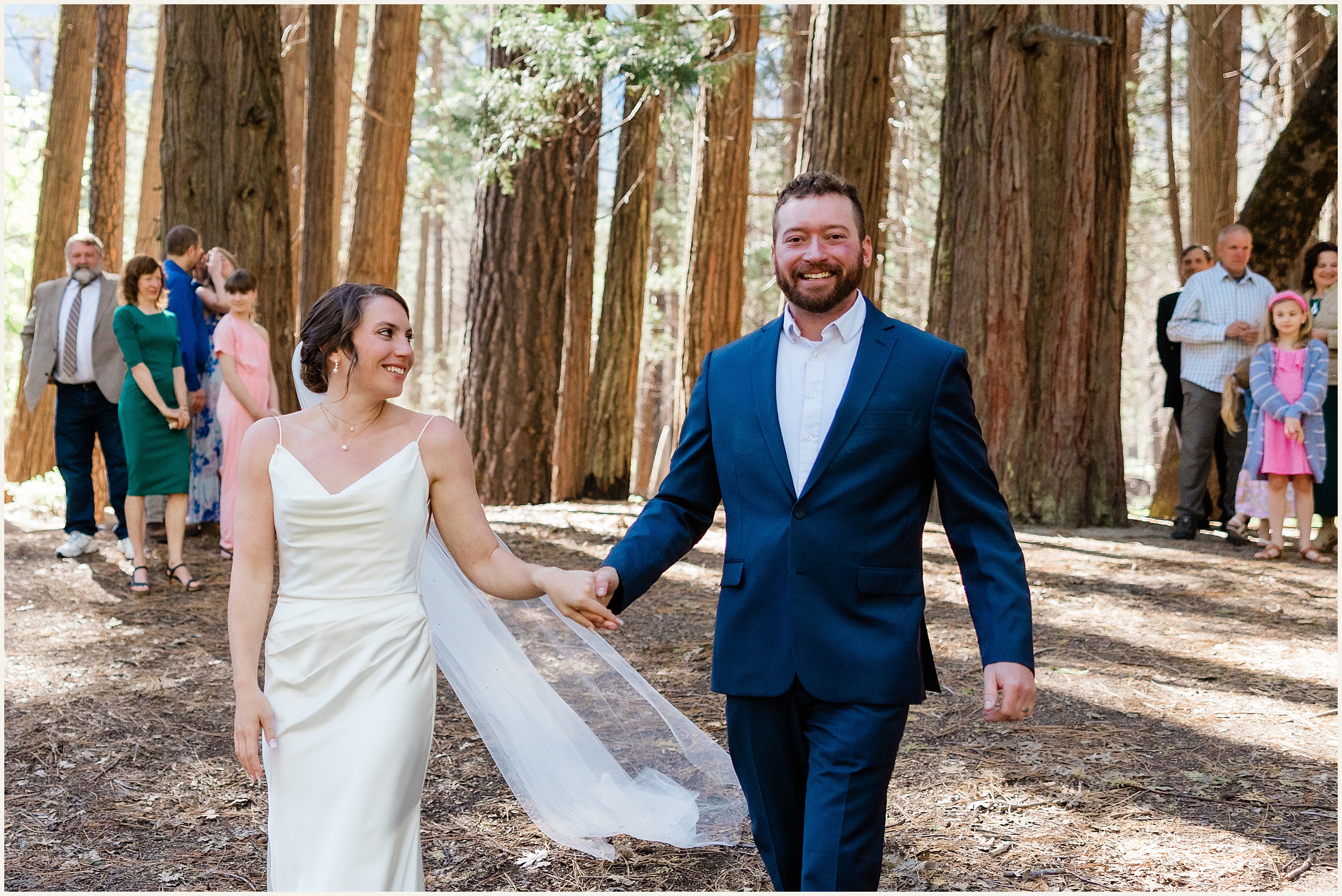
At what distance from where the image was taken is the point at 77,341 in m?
8.74

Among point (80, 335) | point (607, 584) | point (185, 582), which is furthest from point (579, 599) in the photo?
point (80, 335)

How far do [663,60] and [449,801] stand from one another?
7437mm

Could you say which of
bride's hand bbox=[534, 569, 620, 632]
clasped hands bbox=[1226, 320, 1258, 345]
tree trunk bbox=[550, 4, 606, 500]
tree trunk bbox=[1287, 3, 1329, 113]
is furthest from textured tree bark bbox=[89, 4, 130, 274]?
tree trunk bbox=[1287, 3, 1329, 113]

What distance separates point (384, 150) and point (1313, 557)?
42.3 feet

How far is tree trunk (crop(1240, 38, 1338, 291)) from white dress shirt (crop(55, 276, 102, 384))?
34.0 ft

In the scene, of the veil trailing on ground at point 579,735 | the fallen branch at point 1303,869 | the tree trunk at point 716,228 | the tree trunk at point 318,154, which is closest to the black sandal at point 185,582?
the veil trailing on ground at point 579,735

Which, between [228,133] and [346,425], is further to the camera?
[228,133]

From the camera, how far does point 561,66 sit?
1094 centimetres

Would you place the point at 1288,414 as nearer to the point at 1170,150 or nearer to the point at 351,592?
the point at 351,592

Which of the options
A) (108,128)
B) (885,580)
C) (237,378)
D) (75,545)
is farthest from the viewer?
(108,128)

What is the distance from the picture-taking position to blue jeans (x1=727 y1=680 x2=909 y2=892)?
9.25 ft

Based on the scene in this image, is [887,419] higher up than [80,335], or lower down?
lower down

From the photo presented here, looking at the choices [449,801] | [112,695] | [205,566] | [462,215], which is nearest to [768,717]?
[449,801]

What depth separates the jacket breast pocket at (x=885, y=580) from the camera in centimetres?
294
